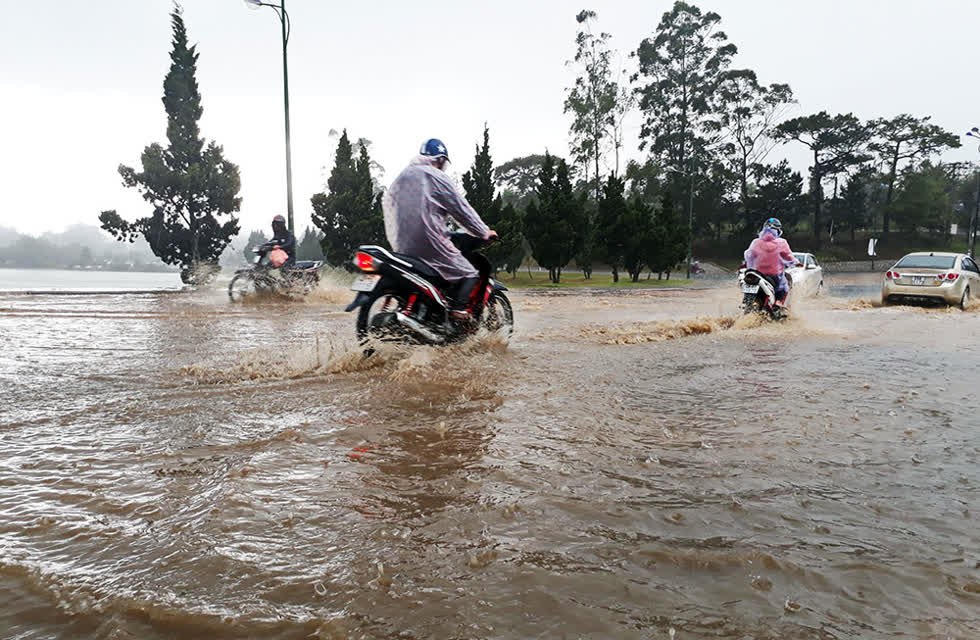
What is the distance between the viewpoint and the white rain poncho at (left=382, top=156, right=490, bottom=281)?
6191 millimetres

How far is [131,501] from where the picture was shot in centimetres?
255

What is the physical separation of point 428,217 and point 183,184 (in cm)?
2917

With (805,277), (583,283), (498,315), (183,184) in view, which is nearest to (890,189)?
(583,283)

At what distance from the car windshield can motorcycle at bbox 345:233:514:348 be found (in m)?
13.5

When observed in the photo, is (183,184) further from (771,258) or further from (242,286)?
(771,258)

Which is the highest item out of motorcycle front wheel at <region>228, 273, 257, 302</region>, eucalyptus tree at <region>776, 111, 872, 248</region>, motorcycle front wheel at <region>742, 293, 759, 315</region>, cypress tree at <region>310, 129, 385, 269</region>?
eucalyptus tree at <region>776, 111, 872, 248</region>

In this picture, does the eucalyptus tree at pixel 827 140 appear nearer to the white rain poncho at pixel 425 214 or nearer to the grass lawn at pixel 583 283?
the grass lawn at pixel 583 283

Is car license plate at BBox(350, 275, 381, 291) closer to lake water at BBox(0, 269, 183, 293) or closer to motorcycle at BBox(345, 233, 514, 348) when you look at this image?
motorcycle at BBox(345, 233, 514, 348)

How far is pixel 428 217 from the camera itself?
6191 millimetres

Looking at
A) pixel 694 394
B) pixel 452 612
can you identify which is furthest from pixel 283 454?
pixel 694 394

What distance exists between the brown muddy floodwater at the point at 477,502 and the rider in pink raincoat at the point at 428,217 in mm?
1051

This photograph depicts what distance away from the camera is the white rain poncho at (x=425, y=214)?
6191mm

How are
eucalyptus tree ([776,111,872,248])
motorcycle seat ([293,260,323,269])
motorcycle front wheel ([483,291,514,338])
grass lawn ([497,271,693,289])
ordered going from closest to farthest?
1. motorcycle front wheel ([483,291,514,338])
2. motorcycle seat ([293,260,323,269])
3. grass lawn ([497,271,693,289])
4. eucalyptus tree ([776,111,872,248])

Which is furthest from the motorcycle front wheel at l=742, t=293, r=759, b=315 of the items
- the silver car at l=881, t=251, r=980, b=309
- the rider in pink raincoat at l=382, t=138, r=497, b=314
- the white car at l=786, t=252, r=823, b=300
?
the white car at l=786, t=252, r=823, b=300
